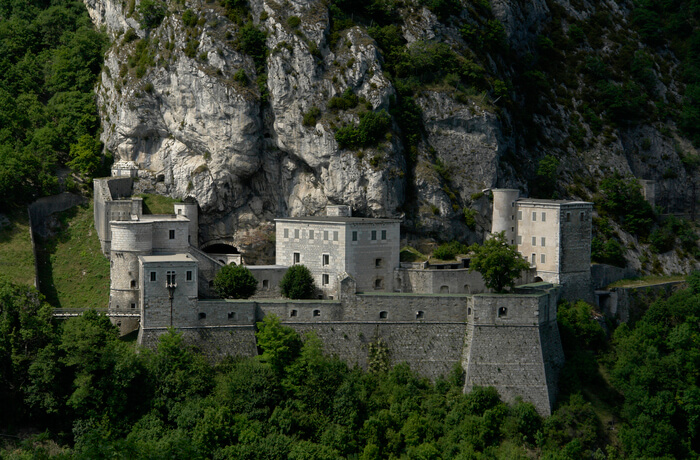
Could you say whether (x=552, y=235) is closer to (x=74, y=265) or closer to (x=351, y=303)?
(x=351, y=303)

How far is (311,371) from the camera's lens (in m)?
76.1

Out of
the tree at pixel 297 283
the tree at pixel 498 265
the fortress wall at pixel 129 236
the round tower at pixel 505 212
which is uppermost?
the round tower at pixel 505 212

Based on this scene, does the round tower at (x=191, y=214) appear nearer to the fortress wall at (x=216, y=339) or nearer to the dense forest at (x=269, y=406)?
the fortress wall at (x=216, y=339)

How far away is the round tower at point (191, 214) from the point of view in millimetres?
89500

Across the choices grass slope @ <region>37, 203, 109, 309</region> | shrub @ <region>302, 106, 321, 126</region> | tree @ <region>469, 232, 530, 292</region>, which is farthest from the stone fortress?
shrub @ <region>302, 106, 321, 126</region>

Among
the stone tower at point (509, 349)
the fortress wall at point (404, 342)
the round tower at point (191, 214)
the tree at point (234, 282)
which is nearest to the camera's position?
the stone tower at point (509, 349)

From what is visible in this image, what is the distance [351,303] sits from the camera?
79.9m

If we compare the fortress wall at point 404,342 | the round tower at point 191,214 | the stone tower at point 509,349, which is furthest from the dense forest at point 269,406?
the round tower at point 191,214

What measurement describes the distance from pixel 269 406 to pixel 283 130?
83.9 feet

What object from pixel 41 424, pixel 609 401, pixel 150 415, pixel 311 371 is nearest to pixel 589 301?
pixel 609 401

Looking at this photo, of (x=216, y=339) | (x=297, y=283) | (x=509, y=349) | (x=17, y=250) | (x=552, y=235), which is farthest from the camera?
(x=552, y=235)

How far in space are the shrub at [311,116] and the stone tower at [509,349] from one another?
840 inches

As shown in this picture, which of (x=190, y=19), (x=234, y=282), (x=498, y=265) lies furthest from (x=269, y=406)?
(x=190, y=19)

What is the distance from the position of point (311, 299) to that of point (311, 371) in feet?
27.1
